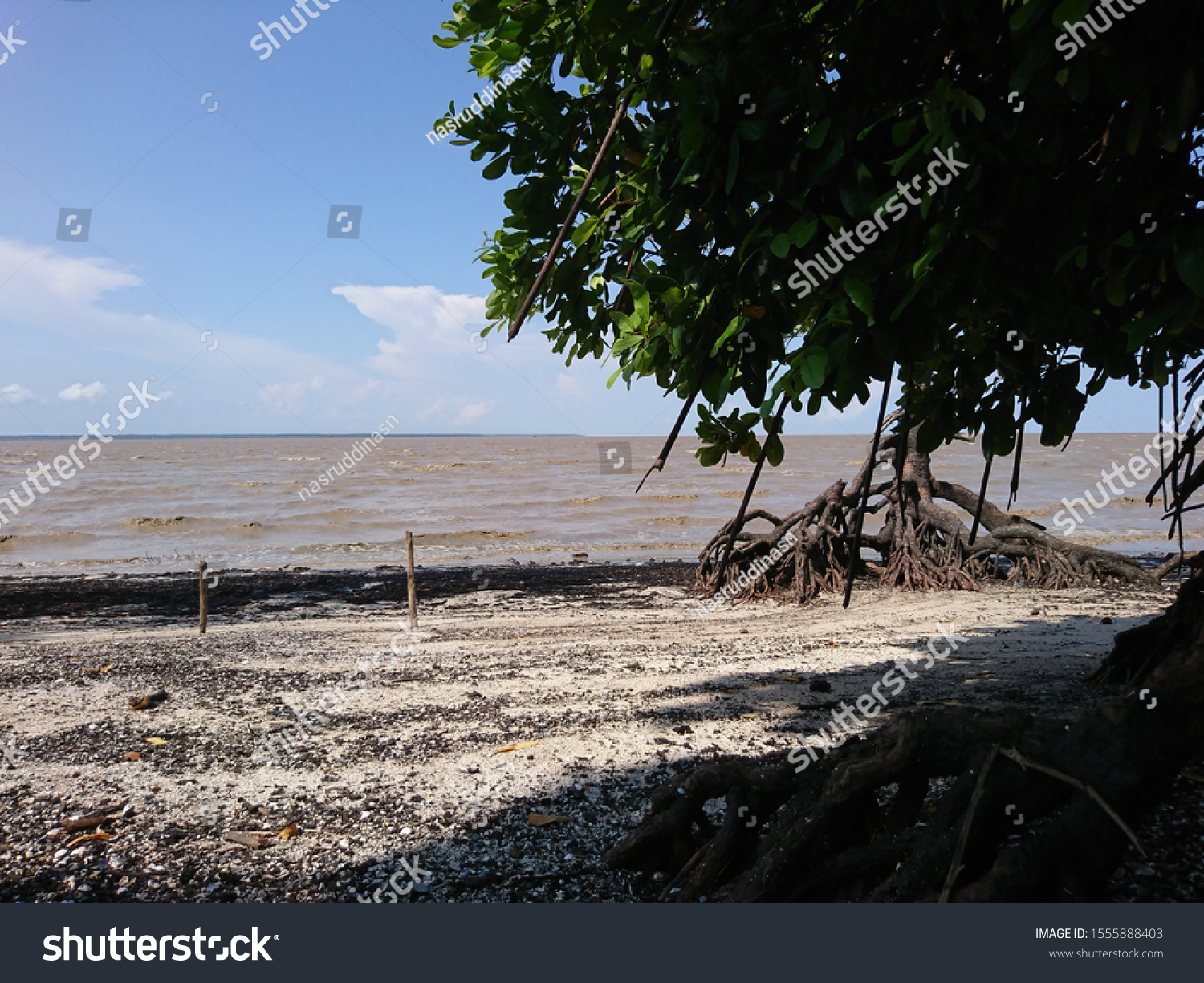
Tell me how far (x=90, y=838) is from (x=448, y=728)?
2.18 m

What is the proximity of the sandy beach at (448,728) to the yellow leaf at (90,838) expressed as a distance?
16mm

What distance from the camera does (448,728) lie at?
553 cm

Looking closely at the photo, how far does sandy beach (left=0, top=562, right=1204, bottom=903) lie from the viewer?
353 centimetres

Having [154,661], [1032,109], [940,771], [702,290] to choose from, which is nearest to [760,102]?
[702,290]

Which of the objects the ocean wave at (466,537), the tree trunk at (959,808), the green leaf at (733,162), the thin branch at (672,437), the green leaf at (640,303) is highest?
the green leaf at (733,162)

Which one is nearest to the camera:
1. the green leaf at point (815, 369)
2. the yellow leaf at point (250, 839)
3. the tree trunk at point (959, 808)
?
the green leaf at point (815, 369)

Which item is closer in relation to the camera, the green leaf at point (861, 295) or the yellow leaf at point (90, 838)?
the green leaf at point (861, 295)

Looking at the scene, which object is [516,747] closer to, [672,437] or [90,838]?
[90,838]

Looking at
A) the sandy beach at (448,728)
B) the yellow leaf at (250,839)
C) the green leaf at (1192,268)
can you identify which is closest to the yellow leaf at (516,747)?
the sandy beach at (448,728)

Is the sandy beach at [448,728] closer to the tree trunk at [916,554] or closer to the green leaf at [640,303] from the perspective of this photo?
the tree trunk at [916,554]

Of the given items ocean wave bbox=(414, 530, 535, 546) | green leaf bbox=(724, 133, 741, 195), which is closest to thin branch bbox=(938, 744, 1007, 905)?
green leaf bbox=(724, 133, 741, 195)

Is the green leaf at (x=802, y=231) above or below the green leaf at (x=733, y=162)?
below

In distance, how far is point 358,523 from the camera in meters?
26.5

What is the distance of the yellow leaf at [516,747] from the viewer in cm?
499
